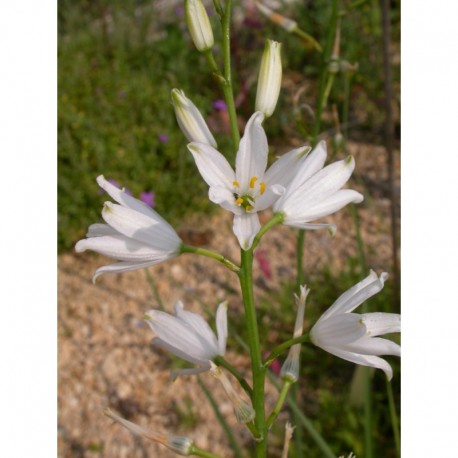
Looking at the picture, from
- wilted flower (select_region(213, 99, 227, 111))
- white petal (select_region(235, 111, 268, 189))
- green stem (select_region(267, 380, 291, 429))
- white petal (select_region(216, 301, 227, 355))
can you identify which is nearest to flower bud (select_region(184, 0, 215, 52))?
white petal (select_region(235, 111, 268, 189))

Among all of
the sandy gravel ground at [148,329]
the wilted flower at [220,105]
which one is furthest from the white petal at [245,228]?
the wilted flower at [220,105]

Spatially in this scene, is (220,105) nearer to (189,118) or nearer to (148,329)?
(148,329)

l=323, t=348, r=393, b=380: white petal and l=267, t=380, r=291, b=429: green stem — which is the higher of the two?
l=323, t=348, r=393, b=380: white petal

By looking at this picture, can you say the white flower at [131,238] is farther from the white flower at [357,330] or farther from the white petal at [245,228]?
the white flower at [357,330]

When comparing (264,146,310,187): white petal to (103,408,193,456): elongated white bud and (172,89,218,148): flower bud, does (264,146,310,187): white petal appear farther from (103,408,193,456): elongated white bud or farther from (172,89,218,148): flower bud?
(103,408,193,456): elongated white bud

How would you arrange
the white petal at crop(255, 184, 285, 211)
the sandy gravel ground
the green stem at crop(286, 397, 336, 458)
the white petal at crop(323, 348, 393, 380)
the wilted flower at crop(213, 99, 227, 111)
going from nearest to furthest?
1. the white petal at crop(255, 184, 285, 211)
2. the white petal at crop(323, 348, 393, 380)
3. the green stem at crop(286, 397, 336, 458)
4. the sandy gravel ground
5. the wilted flower at crop(213, 99, 227, 111)

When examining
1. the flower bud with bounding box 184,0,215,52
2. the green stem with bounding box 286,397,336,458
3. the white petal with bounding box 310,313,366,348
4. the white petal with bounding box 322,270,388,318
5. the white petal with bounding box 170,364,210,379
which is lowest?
the green stem with bounding box 286,397,336,458

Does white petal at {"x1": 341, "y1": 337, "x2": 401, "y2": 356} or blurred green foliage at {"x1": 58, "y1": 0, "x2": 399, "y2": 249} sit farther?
blurred green foliage at {"x1": 58, "y1": 0, "x2": 399, "y2": 249}
